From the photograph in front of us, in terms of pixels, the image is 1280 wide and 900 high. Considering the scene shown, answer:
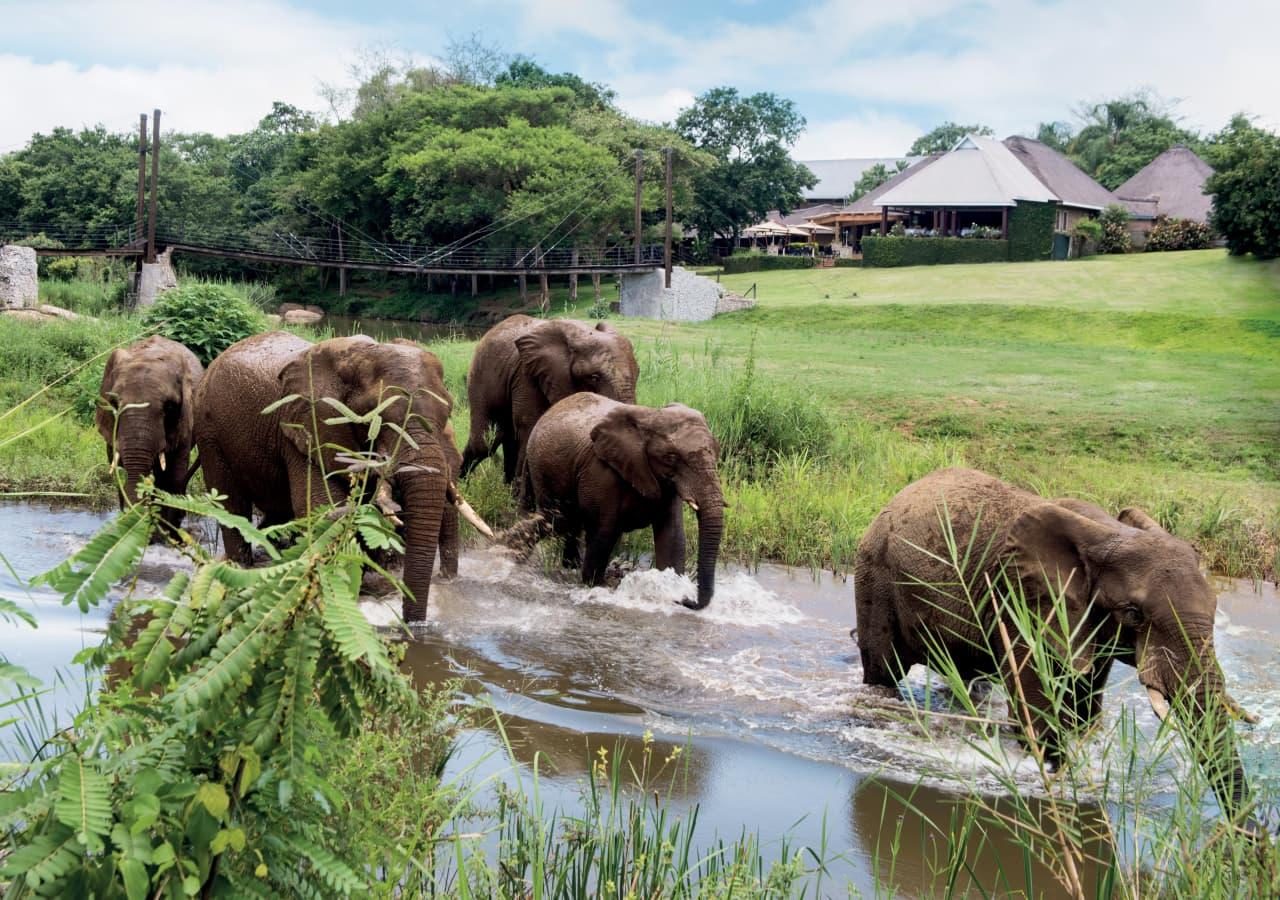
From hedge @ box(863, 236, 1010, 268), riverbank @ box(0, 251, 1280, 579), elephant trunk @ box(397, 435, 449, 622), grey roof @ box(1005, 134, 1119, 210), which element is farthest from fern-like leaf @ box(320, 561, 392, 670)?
grey roof @ box(1005, 134, 1119, 210)

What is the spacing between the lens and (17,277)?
33594 mm

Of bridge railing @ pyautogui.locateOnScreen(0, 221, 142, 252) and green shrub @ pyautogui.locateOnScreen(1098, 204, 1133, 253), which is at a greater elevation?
green shrub @ pyautogui.locateOnScreen(1098, 204, 1133, 253)

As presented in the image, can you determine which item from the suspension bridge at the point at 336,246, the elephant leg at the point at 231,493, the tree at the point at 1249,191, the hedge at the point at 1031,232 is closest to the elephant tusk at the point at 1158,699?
the elephant leg at the point at 231,493

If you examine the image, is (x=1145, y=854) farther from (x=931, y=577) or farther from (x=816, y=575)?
(x=816, y=575)

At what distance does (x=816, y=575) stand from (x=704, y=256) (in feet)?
Result: 192

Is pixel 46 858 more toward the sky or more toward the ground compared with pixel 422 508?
more toward the sky

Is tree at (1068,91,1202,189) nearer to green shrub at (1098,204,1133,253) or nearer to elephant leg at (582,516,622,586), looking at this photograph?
green shrub at (1098,204,1133,253)

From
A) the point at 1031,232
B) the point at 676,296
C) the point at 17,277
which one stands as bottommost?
the point at 676,296

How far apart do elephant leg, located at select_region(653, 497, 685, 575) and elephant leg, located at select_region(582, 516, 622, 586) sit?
0.37m

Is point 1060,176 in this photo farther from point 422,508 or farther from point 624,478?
point 422,508

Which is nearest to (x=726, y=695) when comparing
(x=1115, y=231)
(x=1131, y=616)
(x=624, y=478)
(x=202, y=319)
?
(x=624, y=478)

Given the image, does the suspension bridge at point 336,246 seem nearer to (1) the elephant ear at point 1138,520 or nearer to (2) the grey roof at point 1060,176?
(2) the grey roof at point 1060,176

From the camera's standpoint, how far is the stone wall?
151 ft

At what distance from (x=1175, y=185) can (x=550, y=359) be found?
2340 inches
